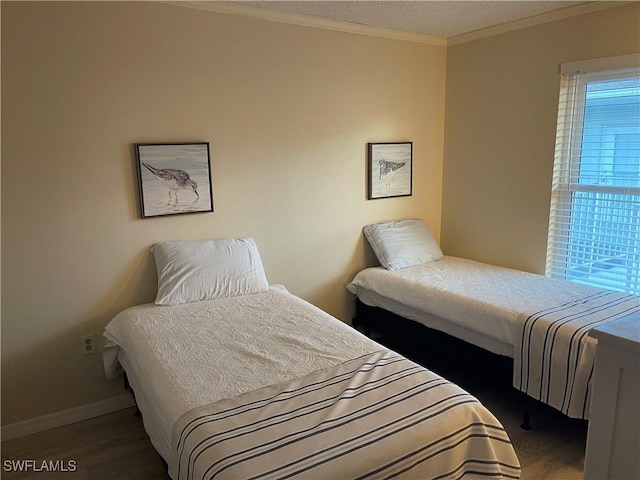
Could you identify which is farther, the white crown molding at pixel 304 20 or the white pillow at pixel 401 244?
the white pillow at pixel 401 244

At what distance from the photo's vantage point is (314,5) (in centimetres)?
283

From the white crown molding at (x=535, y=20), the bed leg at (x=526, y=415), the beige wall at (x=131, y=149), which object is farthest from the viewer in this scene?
the white crown molding at (x=535, y=20)

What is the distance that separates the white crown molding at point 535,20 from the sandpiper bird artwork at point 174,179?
2359 millimetres

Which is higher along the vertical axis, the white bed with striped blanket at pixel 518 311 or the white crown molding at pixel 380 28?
the white crown molding at pixel 380 28

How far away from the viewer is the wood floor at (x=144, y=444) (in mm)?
2230

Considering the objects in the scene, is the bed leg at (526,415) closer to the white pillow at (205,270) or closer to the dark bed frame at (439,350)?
the dark bed frame at (439,350)

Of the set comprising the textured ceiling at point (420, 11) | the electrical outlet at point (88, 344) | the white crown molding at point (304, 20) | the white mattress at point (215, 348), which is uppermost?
the textured ceiling at point (420, 11)

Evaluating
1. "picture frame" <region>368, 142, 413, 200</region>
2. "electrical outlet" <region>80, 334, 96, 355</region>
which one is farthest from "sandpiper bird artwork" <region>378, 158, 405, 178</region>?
"electrical outlet" <region>80, 334, 96, 355</region>

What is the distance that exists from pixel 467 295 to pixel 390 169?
4.10 feet

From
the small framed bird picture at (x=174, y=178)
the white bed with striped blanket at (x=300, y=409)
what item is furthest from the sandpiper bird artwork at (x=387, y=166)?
the white bed with striped blanket at (x=300, y=409)

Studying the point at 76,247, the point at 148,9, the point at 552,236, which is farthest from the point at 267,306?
the point at 552,236

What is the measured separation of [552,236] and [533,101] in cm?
95

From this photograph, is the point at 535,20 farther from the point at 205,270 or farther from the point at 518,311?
the point at 205,270

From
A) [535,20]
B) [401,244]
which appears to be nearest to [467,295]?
[401,244]
